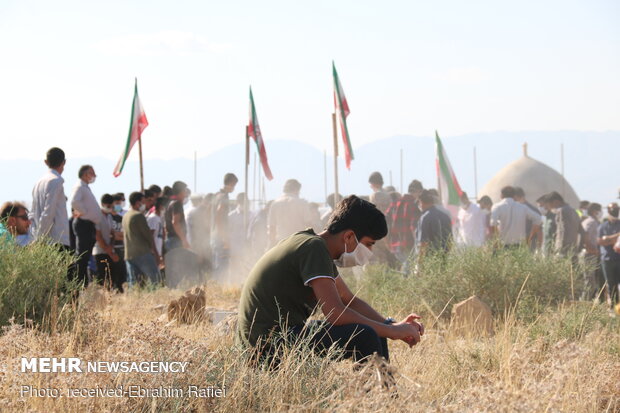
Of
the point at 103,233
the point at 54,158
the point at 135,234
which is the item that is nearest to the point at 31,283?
the point at 54,158

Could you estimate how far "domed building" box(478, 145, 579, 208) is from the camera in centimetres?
3781

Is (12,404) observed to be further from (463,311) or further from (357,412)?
(463,311)

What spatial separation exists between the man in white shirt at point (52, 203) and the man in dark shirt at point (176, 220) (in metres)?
4.34

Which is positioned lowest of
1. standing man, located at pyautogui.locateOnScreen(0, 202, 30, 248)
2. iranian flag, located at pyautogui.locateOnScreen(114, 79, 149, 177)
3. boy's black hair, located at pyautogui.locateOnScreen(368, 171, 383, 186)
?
standing man, located at pyautogui.locateOnScreen(0, 202, 30, 248)

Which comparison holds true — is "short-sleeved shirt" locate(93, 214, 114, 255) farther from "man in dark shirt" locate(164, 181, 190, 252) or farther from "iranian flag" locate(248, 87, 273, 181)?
"iranian flag" locate(248, 87, 273, 181)

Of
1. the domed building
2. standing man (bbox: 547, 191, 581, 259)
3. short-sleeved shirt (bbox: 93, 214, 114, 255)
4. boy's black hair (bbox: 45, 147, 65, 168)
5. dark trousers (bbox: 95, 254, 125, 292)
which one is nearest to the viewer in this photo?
boy's black hair (bbox: 45, 147, 65, 168)

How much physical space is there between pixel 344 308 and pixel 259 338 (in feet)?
1.56

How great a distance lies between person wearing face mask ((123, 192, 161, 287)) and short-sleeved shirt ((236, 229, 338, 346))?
6736 millimetres

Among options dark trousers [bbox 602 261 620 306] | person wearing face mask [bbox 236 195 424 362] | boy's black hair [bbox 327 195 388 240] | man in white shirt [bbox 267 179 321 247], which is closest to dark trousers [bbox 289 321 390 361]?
person wearing face mask [bbox 236 195 424 362]

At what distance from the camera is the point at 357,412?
4.06m

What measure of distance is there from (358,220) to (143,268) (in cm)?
→ 736

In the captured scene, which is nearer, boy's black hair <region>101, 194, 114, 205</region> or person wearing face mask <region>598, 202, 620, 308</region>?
boy's black hair <region>101, 194, 114, 205</region>

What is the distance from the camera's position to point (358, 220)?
4.93 metres

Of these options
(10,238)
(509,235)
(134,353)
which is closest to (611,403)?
(134,353)
